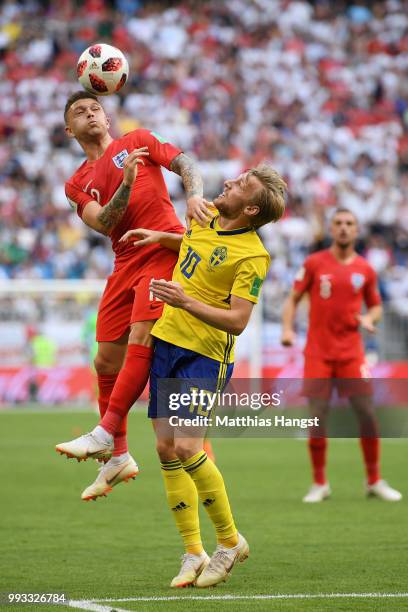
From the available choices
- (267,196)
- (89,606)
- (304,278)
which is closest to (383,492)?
(304,278)

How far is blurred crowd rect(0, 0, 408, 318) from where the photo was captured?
2341 centimetres

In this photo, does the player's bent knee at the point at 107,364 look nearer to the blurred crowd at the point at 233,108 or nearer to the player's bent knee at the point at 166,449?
the player's bent knee at the point at 166,449

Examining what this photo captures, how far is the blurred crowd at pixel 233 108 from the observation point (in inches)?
922

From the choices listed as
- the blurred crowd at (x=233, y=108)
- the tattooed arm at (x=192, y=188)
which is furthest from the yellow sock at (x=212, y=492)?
the blurred crowd at (x=233, y=108)

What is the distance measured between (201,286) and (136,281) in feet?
3.15

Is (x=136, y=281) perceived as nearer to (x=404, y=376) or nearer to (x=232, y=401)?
(x=232, y=401)

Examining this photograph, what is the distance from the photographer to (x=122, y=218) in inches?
301

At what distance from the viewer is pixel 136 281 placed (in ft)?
25.1

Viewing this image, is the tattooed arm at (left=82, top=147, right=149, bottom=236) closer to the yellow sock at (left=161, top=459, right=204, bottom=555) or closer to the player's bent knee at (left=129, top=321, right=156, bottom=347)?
the player's bent knee at (left=129, top=321, right=156, bottom=347)

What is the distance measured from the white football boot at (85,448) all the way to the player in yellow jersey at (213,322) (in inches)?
13.0

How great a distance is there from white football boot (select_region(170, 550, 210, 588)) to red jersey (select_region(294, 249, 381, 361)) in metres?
4.75

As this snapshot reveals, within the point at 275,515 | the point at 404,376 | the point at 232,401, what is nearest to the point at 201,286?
the point at 232,401

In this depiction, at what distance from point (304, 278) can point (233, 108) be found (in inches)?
608

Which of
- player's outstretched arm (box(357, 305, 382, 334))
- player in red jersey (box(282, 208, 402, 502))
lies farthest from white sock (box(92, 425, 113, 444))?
player's outstretched arm (box(357, 305, 382, 334))
